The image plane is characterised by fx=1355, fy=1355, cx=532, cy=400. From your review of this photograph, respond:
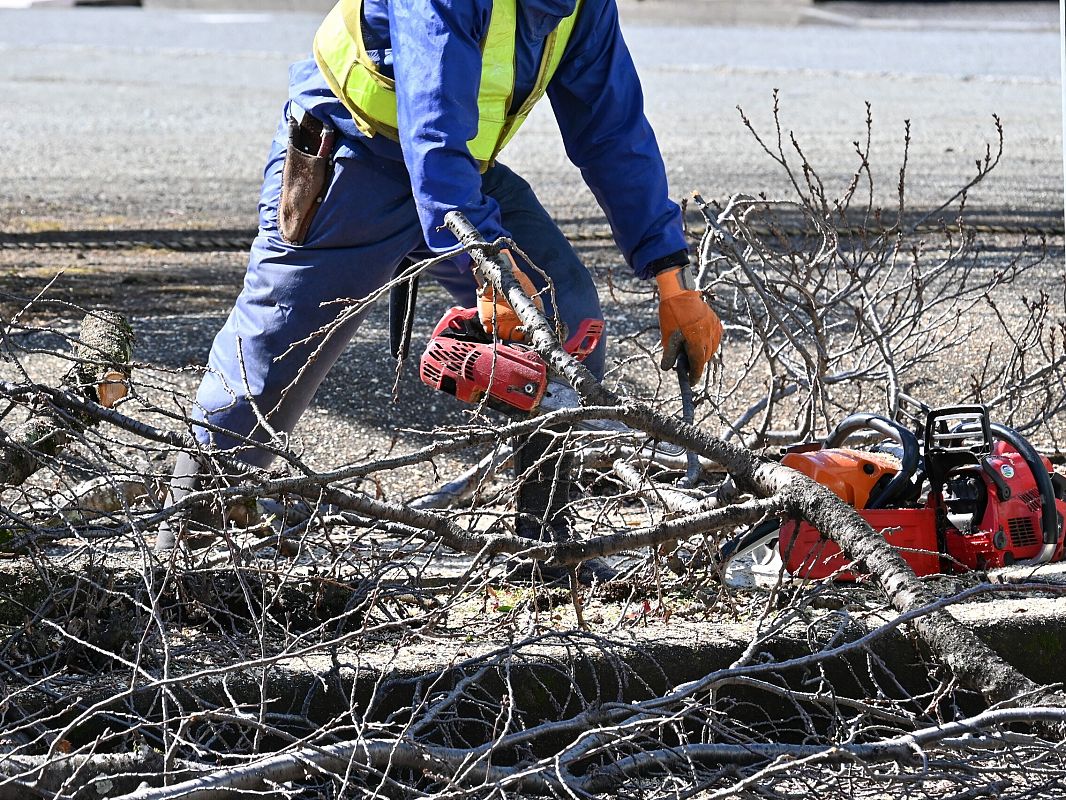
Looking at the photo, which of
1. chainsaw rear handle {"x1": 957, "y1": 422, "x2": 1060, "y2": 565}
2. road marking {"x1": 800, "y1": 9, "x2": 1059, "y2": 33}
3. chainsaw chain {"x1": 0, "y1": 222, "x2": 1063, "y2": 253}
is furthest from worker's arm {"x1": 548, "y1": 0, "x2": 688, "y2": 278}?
road marking {"x1": 800, "y1": 9, "x2": 1059, "y2": 33}

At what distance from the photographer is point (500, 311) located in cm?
A: 310

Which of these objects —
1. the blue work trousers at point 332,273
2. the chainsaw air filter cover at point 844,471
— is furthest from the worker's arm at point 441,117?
the chainsaw air filter cover at point 844,471

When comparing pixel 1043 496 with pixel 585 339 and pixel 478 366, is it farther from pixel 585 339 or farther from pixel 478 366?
pixel 478 366

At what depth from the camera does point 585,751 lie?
230 cm

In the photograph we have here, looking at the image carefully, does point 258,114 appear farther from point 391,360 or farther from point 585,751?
point 585,751

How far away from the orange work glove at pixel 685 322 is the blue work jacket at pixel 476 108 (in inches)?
3.6

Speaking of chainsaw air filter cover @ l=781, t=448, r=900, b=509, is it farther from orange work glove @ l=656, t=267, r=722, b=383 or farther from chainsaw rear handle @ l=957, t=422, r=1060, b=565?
orange work glove @ l=656, t=267, r=722, b=383

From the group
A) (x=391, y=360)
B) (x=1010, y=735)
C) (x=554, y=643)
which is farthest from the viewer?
(x=391, y=360)

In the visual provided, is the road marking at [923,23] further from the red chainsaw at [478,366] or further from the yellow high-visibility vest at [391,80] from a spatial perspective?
the red chainsaw at [478,366]

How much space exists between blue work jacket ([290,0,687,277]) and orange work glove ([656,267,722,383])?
0.09 meters

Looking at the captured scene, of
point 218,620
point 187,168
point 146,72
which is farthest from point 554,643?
point 146,72

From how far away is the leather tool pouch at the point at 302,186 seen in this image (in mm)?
3557

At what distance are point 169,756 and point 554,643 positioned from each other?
2.84 ft

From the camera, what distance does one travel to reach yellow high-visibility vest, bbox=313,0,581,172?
333cm
